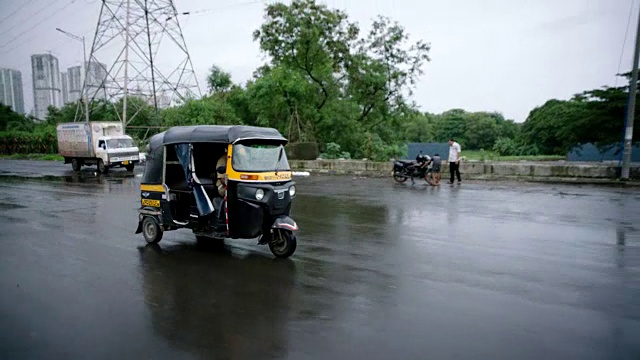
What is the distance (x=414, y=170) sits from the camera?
19.6 m

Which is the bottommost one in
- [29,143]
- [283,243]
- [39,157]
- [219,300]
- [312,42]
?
[219,300]

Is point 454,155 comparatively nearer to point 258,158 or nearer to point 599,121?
point 599,121

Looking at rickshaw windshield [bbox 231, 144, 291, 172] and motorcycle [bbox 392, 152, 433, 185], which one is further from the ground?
rickshaw windshield [bbox 231, 144, 291, 172]

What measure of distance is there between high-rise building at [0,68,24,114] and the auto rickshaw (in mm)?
96684

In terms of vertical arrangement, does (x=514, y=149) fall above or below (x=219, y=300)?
above

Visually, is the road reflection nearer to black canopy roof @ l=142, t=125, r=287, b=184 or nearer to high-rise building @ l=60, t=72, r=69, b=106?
black canopy roof @ l=142, t=125, r=287, b=184

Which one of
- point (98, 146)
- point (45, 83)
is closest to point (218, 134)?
point (98, 146)

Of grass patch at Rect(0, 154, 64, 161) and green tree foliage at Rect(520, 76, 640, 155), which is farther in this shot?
grass patch at Rect(0, 154, 64, 161)

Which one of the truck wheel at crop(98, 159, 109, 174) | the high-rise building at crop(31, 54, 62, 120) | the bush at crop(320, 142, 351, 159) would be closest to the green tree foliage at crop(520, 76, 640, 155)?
the bush at crop(320, 142, 351, 159)

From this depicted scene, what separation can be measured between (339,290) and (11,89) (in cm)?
10494

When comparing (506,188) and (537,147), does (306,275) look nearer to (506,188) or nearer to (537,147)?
(506,188)

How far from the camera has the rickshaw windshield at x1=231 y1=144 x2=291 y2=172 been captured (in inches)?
289

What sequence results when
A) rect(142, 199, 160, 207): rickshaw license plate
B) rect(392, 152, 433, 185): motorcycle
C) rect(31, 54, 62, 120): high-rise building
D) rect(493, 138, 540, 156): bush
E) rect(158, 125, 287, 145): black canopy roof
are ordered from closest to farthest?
rect(158, 125, 287, 145): black canopy roof < rect(142, 199, 160, 207): rickshaw license plate < rect(392, 152, 433, 185): motorcycle < rect(493, 138, 540, 156): bush < rect(31, 54, 62, 120): high-rise building

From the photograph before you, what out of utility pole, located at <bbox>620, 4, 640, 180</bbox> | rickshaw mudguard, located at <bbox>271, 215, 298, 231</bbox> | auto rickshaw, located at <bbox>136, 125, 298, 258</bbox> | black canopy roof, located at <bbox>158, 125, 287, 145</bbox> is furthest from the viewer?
utility pole, located at <bbox>620, 4, 640, 180</bbox>
